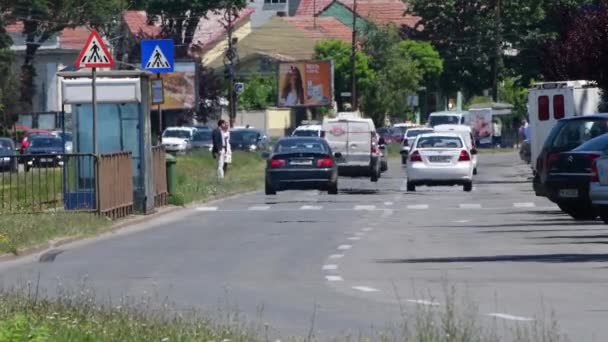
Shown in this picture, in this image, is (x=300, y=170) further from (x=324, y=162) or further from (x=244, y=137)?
(x=244, y=137)

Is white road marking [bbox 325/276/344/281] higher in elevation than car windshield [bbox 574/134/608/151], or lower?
lower

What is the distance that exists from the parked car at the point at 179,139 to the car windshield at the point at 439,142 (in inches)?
1026

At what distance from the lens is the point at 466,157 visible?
42938 millimetres

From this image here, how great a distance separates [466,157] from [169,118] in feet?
191

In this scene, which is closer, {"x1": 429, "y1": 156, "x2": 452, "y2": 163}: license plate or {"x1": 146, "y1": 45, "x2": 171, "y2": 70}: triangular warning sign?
{"x1": 146, "y1": 45, "x2": 171, "y2": 70}: triangular warning sign

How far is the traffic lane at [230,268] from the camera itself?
52.0ft

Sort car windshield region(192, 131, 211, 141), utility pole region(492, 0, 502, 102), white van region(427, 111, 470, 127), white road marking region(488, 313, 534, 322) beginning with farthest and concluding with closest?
utility pole region(492, 0, 502, 102), white van region(427, 111, 470, 127), car windshield region(192, 131, 211, 141), white road marking region(488, 313, 534, 322)

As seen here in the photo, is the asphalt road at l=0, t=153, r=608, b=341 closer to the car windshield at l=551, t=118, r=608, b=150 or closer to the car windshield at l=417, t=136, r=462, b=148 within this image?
the car windshield at l=551, t=118, r=608, b=150

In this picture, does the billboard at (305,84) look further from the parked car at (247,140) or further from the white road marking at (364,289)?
the white road marking at (364,289)

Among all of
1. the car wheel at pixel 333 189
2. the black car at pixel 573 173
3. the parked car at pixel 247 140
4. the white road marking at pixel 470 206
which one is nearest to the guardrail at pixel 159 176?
the white road marking at pixel 470 206

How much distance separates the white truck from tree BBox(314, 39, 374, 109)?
169ft

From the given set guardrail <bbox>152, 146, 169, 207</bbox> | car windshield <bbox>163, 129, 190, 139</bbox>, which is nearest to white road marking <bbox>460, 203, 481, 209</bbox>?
guardrail <bbox>152, 146, 169, 207</bbox>

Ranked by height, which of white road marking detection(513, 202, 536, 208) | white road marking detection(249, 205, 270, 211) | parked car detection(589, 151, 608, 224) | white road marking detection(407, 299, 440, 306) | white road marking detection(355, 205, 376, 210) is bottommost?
white road marking detection(249, 205, 270, 211)

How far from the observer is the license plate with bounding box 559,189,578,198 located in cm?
2634
